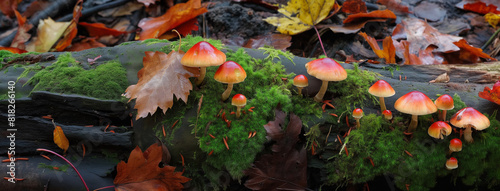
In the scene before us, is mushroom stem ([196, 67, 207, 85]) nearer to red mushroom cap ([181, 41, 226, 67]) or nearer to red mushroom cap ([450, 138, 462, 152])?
red mushroom cap ([181, 41, 226, 67])

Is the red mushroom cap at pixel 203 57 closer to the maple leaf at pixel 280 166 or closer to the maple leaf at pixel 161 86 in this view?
the maple leaf at pixel 161 86

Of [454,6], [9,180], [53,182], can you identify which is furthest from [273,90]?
[454,6]

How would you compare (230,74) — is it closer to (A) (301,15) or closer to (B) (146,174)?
(B) (146,174)

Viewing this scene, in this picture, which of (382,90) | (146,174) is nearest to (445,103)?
(382,90)

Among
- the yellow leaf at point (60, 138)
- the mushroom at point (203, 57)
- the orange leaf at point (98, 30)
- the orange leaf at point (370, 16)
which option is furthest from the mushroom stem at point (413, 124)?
the orange leaf at point (98, 30)

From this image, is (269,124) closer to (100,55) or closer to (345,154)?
(345,154)

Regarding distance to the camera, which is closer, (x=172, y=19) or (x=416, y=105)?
(x=416, y=105)
